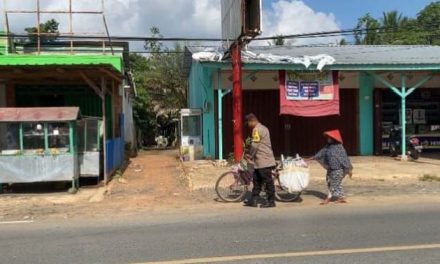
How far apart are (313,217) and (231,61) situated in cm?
993

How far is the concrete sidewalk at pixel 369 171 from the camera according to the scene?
50.1ft

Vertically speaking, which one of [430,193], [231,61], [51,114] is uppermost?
[231,61]

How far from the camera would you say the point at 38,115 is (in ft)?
46.2

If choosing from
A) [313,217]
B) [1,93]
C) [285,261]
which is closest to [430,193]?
[313,217]

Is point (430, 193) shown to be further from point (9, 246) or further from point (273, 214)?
point (9, 246)

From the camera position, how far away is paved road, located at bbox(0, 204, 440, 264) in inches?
270

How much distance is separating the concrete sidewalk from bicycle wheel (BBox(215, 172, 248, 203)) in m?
1.93

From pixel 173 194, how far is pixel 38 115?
3.83 metres

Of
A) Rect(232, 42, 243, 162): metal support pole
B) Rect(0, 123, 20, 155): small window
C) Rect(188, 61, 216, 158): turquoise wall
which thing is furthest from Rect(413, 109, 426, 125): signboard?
Rect(0, 123, 20, 155): small window

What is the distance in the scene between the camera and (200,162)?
20.4 metres

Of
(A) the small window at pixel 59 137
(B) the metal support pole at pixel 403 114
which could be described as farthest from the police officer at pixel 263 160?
(B) the metal support pole at pixel 403 114

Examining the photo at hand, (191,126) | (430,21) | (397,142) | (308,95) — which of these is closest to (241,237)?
(308,95)

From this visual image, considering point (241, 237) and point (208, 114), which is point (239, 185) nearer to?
point (241, 237)

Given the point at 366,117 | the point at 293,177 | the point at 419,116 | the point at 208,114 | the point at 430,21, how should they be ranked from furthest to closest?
the point at 430,21 < the point at 419,116 < the point at 366,117 < the point at 208,114 < the point at 293,177
